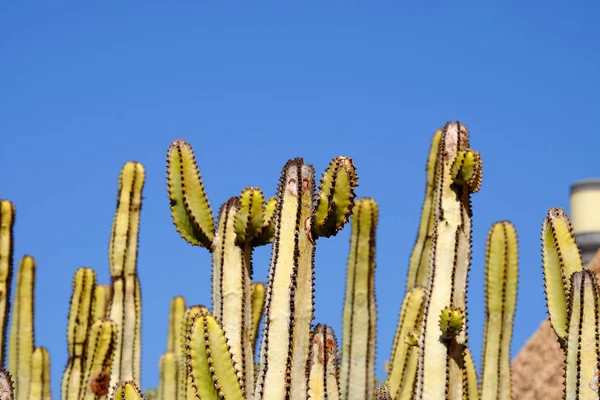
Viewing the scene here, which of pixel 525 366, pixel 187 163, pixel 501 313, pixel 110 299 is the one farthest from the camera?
pixel 525 366

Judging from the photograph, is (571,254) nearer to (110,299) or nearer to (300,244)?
(300,244)

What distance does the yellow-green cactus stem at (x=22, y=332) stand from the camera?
36.9 feet

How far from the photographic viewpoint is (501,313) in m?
9.41

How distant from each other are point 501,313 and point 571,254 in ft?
6.61

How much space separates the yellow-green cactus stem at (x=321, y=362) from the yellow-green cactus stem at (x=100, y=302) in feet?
16.2

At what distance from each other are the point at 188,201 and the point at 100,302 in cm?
356

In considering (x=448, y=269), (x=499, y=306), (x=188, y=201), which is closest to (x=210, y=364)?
(x=448, y=269)

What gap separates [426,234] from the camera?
434 inches

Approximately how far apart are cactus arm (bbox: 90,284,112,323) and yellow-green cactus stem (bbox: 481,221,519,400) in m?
3.61

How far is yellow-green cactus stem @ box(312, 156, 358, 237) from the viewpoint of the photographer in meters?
6.30

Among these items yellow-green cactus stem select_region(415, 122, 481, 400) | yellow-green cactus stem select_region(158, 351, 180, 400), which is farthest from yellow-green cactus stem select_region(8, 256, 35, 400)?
yellow-green cactus stem select_region(415, 122, 481, 400)

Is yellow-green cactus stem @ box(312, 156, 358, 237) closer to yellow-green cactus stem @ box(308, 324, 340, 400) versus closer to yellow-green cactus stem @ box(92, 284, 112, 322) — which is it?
yellow-green cactus stem @ box(308, 324, 340, 400)

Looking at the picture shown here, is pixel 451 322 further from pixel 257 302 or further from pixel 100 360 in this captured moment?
pixel 100 360

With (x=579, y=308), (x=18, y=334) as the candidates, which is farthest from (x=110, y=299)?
(x=579, y=308)
